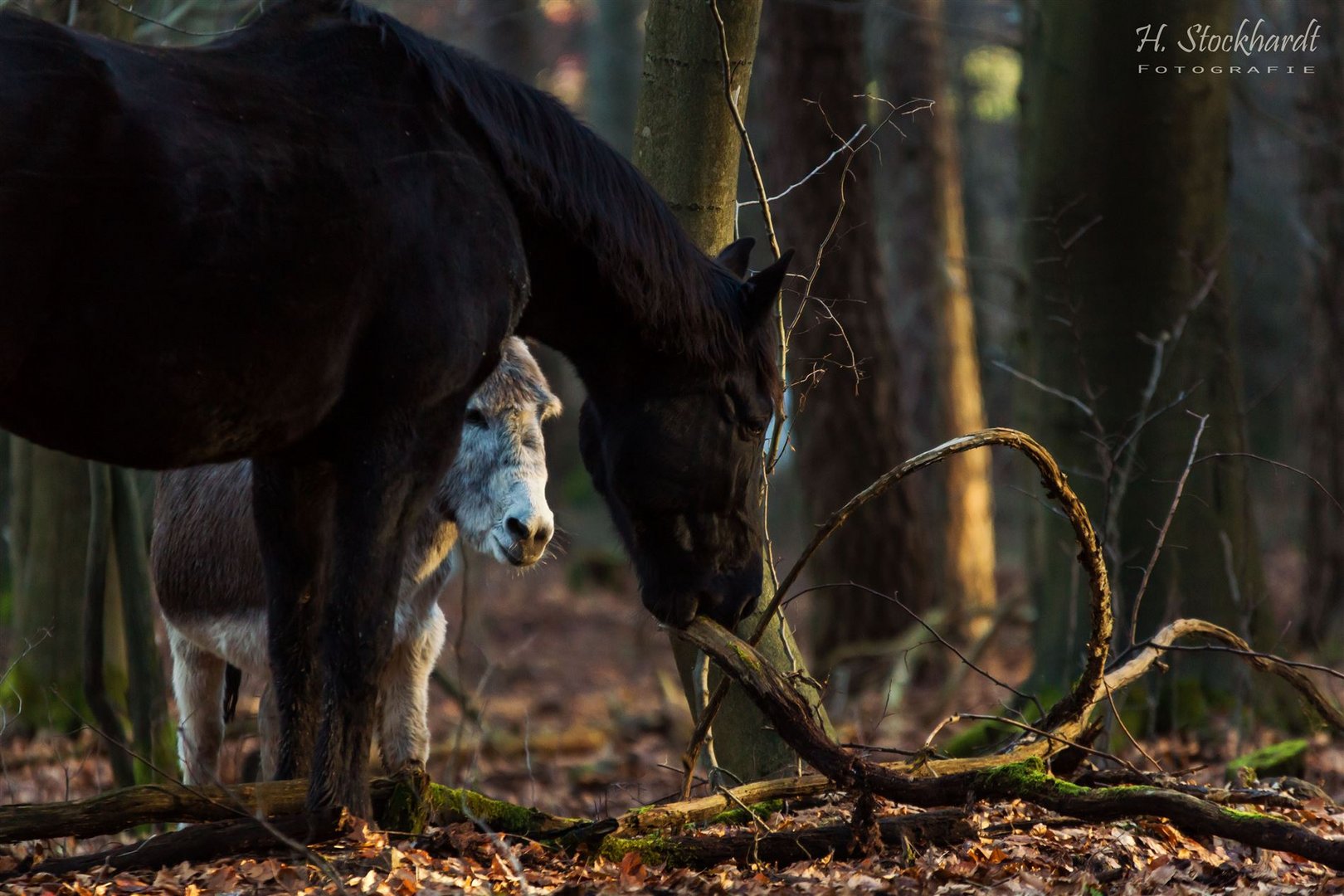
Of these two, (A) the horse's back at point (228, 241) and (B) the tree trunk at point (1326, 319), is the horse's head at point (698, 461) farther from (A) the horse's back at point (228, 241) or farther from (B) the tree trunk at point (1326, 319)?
(B) the tree trunk at point (1326, 319)

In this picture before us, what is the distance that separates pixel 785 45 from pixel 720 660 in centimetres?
860

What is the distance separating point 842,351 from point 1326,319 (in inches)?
191

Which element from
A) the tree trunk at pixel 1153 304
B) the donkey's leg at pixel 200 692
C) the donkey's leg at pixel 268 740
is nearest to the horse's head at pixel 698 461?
the donkey's leg at pixel 268 740

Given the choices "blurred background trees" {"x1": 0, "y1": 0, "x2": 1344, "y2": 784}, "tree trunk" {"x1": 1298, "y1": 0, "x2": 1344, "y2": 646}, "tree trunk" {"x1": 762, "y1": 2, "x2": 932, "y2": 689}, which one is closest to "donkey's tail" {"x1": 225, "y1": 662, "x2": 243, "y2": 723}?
"blurred background trees" {"x1": 0, "y1": 0, "x2": 1344, "y2": 784}

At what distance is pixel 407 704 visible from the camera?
597 cm

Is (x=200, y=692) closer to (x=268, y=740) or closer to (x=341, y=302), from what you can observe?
(x=268, y=740)

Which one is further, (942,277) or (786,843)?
(942,277)

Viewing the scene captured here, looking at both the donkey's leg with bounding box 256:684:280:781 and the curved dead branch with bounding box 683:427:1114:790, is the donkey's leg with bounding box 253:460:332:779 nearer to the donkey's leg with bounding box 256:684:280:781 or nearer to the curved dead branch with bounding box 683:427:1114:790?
the donkey's leg with bounding box 256:684:280:781

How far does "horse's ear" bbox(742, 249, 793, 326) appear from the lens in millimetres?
4586

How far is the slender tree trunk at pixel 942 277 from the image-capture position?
46.0ft

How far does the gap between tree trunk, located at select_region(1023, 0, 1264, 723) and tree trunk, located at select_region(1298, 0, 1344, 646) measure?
4.56 meters

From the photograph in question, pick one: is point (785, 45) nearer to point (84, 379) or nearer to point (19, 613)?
point (19, 613)

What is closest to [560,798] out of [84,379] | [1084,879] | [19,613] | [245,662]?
[245,662]

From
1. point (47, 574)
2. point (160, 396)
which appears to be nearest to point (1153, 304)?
point (160, 396)
